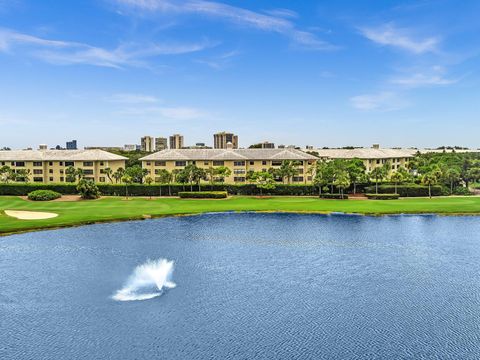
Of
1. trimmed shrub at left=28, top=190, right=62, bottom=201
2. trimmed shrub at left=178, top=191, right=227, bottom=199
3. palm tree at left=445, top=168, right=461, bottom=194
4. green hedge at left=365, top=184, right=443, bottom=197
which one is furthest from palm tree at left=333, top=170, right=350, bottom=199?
trimmed shrub at left=28, top=190, right=62, bottom=201

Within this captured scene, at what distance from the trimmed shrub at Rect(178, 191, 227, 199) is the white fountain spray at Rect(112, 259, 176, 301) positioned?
5408 cm

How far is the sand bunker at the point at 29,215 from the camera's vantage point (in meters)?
73.1

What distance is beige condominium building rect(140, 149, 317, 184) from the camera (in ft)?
402

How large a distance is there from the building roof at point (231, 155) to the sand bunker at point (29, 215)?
1916 inches

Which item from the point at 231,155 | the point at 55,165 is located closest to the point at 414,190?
the point at 231,155

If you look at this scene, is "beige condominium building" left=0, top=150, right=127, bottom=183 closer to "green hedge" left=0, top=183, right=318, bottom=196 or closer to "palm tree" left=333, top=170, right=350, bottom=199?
"green hedge" left=0, top=183, right=318, bottom=196

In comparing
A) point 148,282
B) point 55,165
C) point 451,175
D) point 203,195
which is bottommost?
point 148,282

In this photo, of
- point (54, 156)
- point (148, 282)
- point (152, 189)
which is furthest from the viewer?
point (54, 156)

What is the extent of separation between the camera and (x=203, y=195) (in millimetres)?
100750

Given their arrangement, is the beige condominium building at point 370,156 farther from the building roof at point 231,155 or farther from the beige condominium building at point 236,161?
the beige condominium building at point 236,161

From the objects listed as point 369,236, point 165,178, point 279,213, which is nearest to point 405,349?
point 369,236

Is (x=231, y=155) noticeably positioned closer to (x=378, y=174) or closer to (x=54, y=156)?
(x=378, y=174)

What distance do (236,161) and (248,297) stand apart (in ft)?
292

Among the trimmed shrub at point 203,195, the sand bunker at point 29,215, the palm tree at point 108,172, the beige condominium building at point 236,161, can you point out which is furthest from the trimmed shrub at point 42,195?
the beige condominium building at point 236,161
